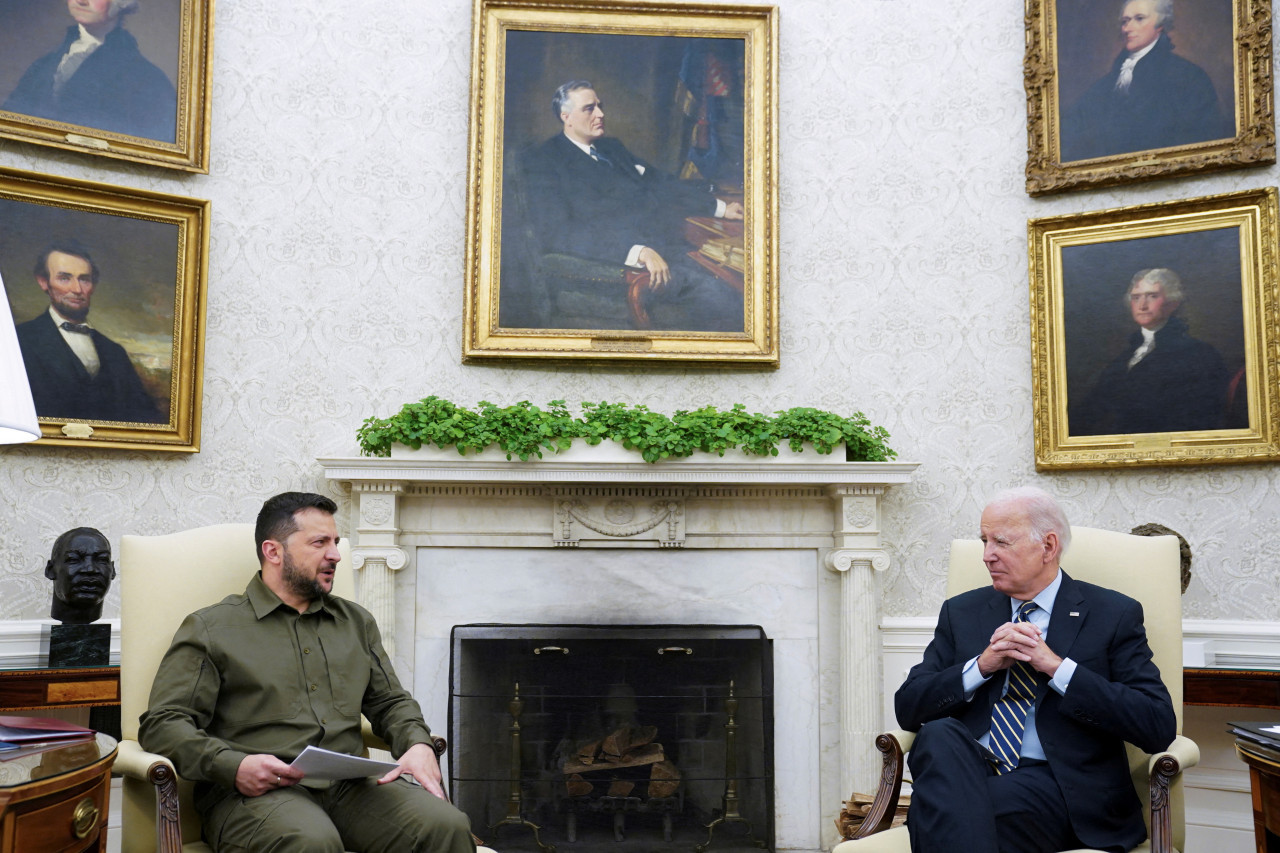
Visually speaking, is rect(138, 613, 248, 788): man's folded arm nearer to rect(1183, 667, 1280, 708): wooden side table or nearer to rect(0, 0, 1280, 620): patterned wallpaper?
rect(0, 0, 1280, 620): patterned wallpaper

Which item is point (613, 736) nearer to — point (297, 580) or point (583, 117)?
point (297, 580)

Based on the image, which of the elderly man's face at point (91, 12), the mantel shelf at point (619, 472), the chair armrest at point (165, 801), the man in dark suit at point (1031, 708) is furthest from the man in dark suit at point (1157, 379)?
the elderly man's face at point (91, 12)

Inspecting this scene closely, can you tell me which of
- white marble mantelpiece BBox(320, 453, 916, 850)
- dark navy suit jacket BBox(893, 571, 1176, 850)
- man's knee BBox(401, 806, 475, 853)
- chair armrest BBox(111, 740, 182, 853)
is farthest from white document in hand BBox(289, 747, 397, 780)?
white marble mantelpiece BBox(320, 453, 916, 850)

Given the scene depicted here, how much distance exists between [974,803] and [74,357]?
392 cm

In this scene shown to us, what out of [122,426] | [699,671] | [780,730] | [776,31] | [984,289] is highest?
[776,31]

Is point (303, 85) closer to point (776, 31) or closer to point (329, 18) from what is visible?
point (329, 18)

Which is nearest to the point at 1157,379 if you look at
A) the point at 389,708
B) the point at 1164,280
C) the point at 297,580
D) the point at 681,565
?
the point at 1164,280

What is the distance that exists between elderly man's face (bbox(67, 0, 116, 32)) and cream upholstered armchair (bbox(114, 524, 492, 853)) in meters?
2.69

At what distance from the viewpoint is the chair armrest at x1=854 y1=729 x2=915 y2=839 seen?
2.73 metres

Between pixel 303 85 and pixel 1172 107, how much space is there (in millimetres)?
4040

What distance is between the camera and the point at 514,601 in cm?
446

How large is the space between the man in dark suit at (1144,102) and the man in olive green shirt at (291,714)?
3.79 m

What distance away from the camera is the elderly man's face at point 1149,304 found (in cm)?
443

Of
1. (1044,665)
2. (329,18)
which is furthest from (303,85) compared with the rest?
(1044,665)
